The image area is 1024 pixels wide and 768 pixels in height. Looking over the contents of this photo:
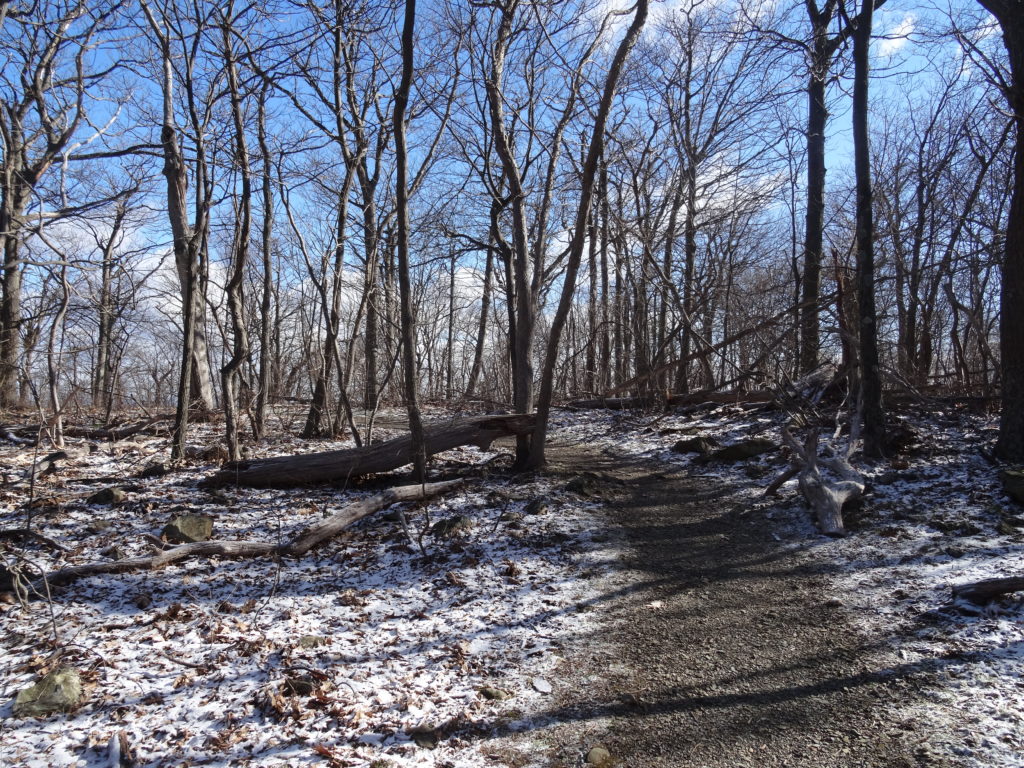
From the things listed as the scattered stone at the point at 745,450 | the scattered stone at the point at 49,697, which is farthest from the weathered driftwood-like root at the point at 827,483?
the scattered stone at the point at 49,697

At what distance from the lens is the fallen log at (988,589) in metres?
3.79

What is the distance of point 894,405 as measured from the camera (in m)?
8.75

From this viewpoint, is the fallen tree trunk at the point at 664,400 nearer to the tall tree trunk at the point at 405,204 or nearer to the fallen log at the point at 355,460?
the fallen log at the point at 355,460

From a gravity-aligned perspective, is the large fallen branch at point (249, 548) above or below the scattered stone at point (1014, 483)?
below

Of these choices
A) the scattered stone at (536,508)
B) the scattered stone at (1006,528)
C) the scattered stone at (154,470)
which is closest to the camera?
the scattered stone at (1006,528)

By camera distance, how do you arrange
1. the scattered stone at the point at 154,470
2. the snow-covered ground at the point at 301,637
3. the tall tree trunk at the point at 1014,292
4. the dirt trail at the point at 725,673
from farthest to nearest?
the scattered stone at the point at 154,470, the tall tree trunk at the point at 1014,292, the snow-covered ground at the point at 301,637, the dirt trail at the point at 725,673

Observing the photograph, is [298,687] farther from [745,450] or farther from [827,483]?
[745,450]

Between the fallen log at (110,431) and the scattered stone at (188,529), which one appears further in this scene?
the fallen log at (110,431)

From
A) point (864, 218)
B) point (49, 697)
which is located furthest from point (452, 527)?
point (864, 218)

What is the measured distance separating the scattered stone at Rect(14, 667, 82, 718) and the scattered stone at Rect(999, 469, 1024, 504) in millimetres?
7670

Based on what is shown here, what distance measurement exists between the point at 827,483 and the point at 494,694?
4242mm

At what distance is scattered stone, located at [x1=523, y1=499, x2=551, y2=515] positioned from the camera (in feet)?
21.1

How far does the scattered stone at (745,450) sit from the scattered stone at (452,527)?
4032 mm

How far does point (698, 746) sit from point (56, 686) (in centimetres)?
373
